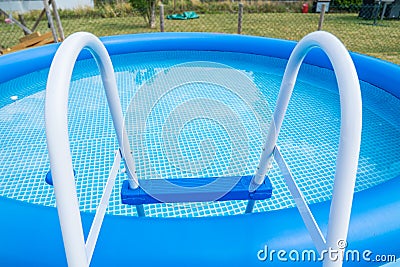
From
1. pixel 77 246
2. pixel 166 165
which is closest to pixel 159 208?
pixel 166 165

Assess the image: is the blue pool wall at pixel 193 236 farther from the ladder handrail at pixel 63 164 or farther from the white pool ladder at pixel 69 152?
the ladder handrail at pixel 63 164

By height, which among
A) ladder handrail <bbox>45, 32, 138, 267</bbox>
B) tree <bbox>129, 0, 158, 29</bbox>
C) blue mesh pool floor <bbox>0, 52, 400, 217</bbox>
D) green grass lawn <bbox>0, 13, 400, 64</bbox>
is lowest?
blue mesh pool floor <bbox>0, 52, 400, 217</bbox>

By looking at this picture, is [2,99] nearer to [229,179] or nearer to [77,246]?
[229,179]

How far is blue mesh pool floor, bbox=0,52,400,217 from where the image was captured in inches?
111

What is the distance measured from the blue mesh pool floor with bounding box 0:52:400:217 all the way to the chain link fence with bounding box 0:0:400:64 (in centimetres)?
360

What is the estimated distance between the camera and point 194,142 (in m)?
3.55

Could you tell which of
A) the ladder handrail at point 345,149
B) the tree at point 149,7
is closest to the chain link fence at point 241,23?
the tree at point 149,7

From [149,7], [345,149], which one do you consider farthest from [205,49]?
[149,7]

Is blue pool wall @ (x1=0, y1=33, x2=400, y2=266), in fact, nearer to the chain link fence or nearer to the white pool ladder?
the white pool ladder

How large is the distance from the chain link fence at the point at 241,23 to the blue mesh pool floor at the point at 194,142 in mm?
3598

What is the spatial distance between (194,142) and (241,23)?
6.45 metres

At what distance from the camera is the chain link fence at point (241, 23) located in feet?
29.0

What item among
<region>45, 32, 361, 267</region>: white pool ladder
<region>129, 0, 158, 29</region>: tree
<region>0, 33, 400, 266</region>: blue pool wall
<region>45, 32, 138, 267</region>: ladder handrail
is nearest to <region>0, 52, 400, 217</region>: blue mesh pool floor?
<region>0, 33, 400, 266</region>: blue pool wall

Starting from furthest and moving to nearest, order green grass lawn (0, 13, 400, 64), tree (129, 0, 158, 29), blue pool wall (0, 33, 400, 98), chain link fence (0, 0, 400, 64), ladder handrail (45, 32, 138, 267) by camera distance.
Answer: tree (129, 0, 158, 29) < chain link fence (0, 0, 400, 64) < green grass lawn (0, 13, 400, 64) < blue pool wall (0, 33, 400, 98) < ladder handrail (45, 32, 138, 267)
